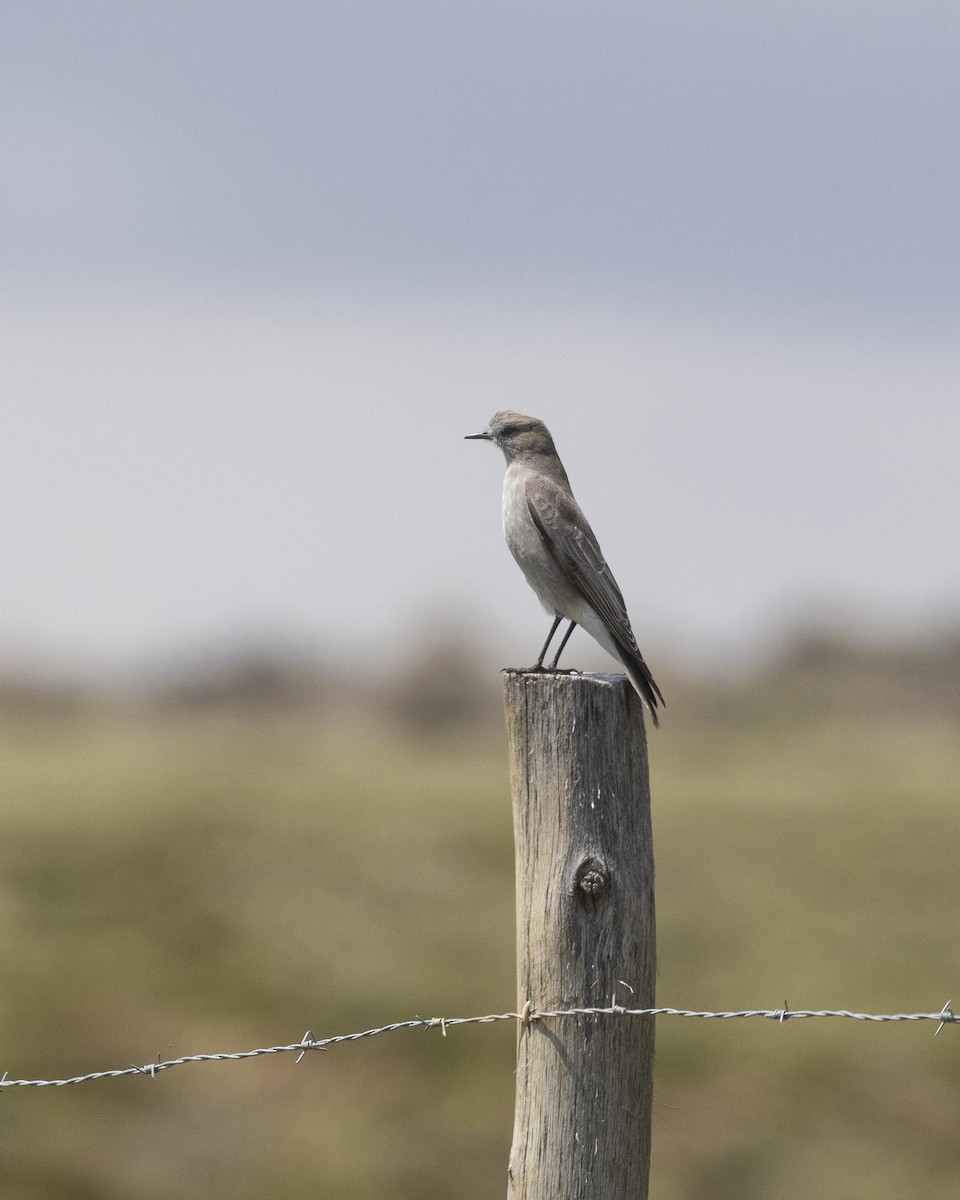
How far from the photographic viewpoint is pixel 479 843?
2292 centimetres

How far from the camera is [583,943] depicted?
4352 millimetres

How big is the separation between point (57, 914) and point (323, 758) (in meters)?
9.59

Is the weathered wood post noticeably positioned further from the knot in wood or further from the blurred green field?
the blurred green field

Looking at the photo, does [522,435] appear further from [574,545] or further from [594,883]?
[594,883]

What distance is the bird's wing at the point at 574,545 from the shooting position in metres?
7.24

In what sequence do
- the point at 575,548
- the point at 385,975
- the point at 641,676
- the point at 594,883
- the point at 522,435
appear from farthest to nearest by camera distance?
the point at 385,975, the point at 522,435, the point at 575,548, the point at 641,676, the point at 594,883

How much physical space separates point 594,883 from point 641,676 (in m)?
1.80

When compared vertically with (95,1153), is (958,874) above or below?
above

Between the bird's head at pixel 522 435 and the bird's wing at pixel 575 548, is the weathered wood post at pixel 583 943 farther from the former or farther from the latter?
the bird's head at pixel 522 435

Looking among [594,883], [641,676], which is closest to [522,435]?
[641,676]

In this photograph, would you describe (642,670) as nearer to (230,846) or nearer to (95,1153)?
(95,1153)

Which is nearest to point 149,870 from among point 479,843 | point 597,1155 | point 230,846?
point 230,846

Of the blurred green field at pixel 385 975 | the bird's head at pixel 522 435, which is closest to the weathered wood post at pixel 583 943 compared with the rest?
the bird's head at pixel 522 435

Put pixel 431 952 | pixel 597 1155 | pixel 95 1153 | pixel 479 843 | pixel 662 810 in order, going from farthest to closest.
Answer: pixel 662 810, pixel 479 843, pixel 431 952, pixel 95 1153, pixel 597 1155
